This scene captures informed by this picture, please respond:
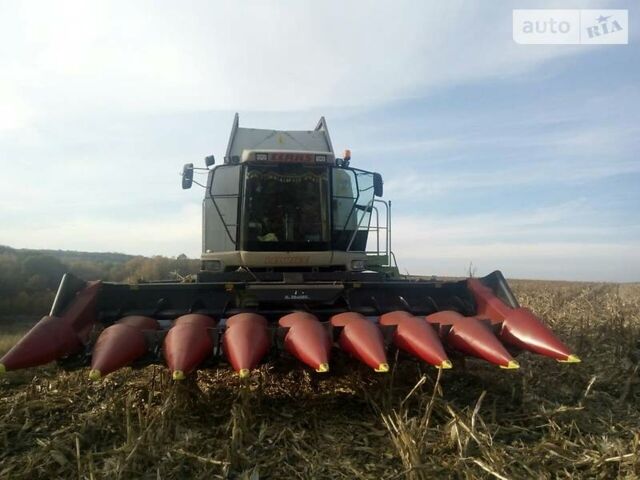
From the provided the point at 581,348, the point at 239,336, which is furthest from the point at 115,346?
the point at 581,348

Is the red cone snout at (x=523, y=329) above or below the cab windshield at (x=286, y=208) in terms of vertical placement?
below

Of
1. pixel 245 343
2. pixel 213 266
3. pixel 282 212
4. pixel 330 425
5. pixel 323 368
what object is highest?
pixel 282 212

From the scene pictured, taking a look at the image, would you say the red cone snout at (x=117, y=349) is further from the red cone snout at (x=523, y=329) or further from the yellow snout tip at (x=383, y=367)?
the red cone snout at (x=523, y=329)

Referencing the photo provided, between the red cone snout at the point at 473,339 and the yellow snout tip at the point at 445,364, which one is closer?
the yellow snout tip at the point at 445,364

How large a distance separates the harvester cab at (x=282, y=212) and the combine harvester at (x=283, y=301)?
0.01 meters

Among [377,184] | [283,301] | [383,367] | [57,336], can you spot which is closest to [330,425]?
[383,367]

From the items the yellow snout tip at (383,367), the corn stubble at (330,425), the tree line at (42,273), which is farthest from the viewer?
the tree line at (42,273)

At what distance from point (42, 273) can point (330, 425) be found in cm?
1829

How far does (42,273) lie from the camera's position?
1875cm

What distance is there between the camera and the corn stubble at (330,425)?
3068mm

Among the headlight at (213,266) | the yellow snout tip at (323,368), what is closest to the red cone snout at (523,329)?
the yellow snout tip at (323,368)

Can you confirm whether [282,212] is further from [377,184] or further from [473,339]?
[473,339]

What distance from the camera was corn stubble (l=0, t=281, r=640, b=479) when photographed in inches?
121

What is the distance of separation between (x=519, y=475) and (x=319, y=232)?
3.87 metres
